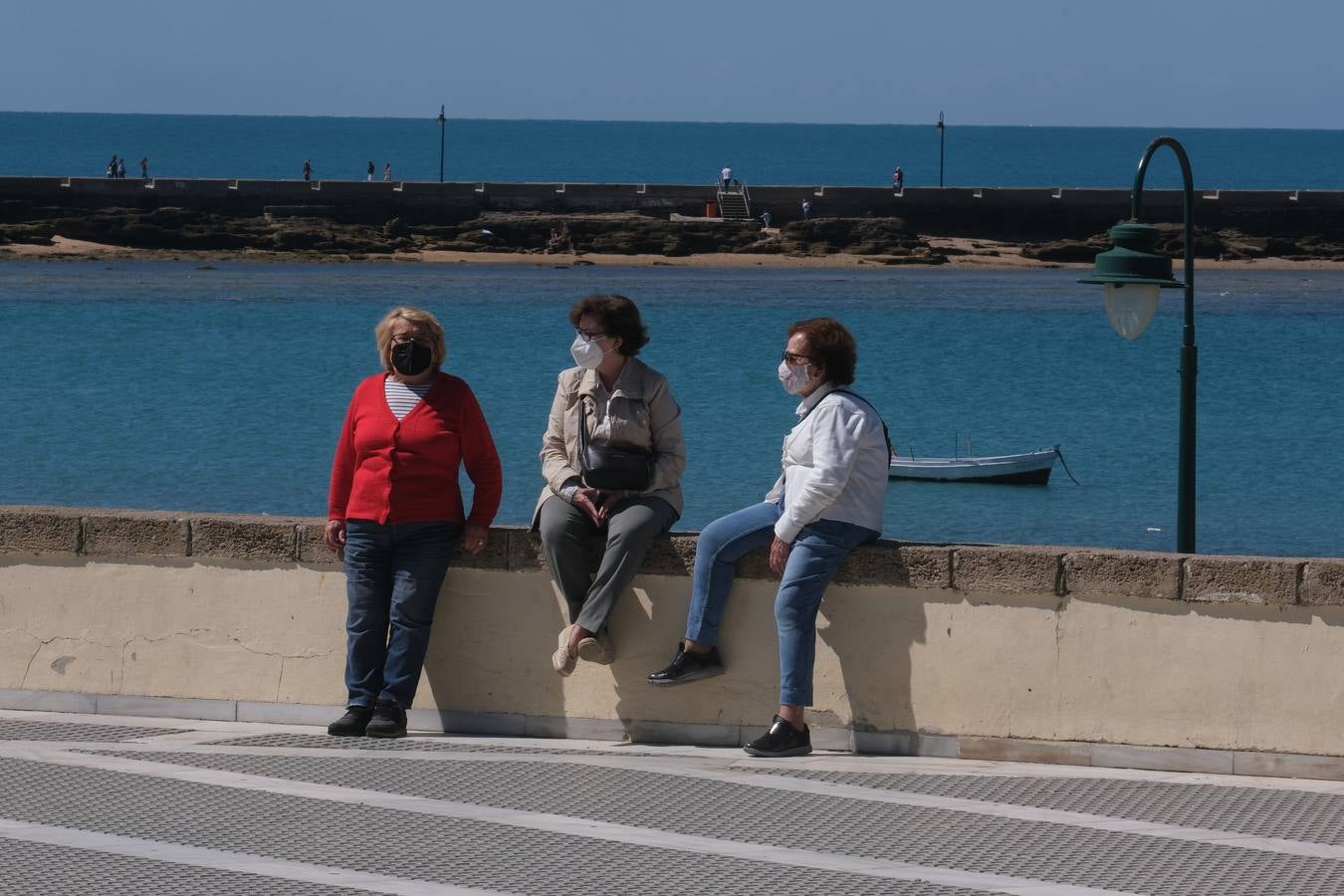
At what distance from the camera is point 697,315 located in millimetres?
71750

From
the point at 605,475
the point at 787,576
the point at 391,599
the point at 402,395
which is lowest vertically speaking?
the point at 391,599

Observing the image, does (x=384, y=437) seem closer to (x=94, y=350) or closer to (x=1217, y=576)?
(x=1217, y=576)

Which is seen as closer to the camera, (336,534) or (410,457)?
(410,457)

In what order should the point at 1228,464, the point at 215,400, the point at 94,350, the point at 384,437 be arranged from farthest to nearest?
the point at 94,350
the point at 215,400
the point at 1228,464
the point at 384,437

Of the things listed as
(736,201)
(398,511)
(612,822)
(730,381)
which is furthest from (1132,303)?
(736,201)

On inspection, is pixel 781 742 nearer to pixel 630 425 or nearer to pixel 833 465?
pixel 833 465

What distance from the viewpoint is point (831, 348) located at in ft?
25.1

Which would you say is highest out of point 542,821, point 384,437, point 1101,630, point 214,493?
point 384,437

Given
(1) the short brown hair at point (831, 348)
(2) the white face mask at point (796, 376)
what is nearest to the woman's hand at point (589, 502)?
(2) the white face mask at point (796, 376)

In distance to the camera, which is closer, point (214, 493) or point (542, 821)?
point (542, 821)

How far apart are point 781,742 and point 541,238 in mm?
79613

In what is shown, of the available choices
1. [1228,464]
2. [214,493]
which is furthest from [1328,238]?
[214,493]

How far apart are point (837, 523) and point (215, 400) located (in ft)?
180

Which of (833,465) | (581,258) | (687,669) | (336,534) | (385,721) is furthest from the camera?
(581,258)
